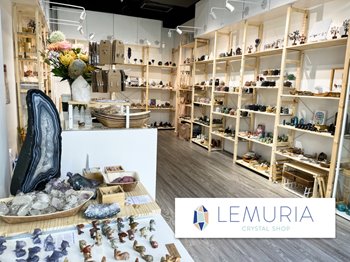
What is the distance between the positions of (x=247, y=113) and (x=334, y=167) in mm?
2177

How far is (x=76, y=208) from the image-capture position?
1.19 m

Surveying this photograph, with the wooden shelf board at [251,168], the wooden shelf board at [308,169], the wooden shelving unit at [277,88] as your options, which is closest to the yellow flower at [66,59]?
the wooden shelving unit at [277,88]

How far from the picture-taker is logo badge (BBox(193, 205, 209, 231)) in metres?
2.25

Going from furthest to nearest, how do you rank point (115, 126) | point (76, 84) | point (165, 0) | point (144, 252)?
1. point (165, 0)
2. point (115, 126)
3. point (76, 84)
4. point (144, 252)

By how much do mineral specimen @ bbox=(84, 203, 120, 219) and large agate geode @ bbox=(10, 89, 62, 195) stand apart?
385 mm

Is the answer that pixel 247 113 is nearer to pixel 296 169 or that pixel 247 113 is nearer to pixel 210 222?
pixel 296 169

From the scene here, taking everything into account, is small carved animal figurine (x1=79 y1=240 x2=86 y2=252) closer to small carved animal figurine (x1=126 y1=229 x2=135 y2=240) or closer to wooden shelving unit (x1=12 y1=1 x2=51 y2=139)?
small carved animal figurine (x1=126 y1=229 x2=135 y2=240)

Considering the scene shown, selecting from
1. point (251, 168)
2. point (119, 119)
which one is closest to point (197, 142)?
point (251, 168)

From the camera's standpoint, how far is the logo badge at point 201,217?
225 cm

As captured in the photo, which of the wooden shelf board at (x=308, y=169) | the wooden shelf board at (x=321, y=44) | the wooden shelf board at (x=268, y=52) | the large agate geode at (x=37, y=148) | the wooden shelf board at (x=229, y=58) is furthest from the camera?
the wooden shelf board at (x=229, y=58)

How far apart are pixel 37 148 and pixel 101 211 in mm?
492

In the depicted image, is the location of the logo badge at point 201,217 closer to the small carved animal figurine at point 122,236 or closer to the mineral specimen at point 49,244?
the small carved animal figurine at point 122,236

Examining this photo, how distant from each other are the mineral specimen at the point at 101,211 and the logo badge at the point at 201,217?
45.7 inches

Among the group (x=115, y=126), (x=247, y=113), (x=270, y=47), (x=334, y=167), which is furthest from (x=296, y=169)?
(x=115, y=126)
